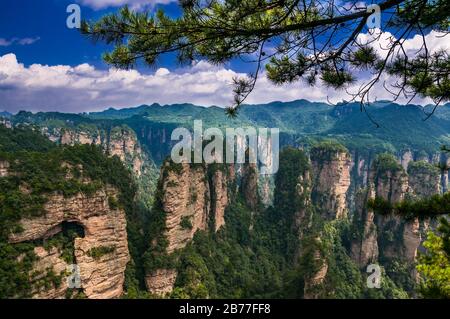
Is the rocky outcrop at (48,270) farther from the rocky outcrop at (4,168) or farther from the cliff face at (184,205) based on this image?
the cliff face at (184,205)

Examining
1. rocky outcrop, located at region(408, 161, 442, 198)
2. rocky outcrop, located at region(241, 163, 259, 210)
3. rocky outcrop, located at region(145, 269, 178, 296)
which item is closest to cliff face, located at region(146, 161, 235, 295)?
rocky outcrop, located at region(145, 269, 178, 296)

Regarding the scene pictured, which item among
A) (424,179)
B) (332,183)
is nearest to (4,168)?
(332,183)

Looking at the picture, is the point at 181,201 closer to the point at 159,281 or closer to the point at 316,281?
the point at 159,281

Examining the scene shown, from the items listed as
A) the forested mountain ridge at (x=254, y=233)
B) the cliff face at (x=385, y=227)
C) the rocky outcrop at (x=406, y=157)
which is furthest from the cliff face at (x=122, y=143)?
the rocky outcrop at (x=406, y=157)

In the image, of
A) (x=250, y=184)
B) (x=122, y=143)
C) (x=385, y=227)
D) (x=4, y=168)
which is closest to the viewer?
(x=4, y=168)

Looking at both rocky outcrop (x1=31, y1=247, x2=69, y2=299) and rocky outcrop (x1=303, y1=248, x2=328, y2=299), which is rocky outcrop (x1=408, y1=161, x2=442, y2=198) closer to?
rocky outcrop (x1=303, y1=248, x2=328, y2=299)
